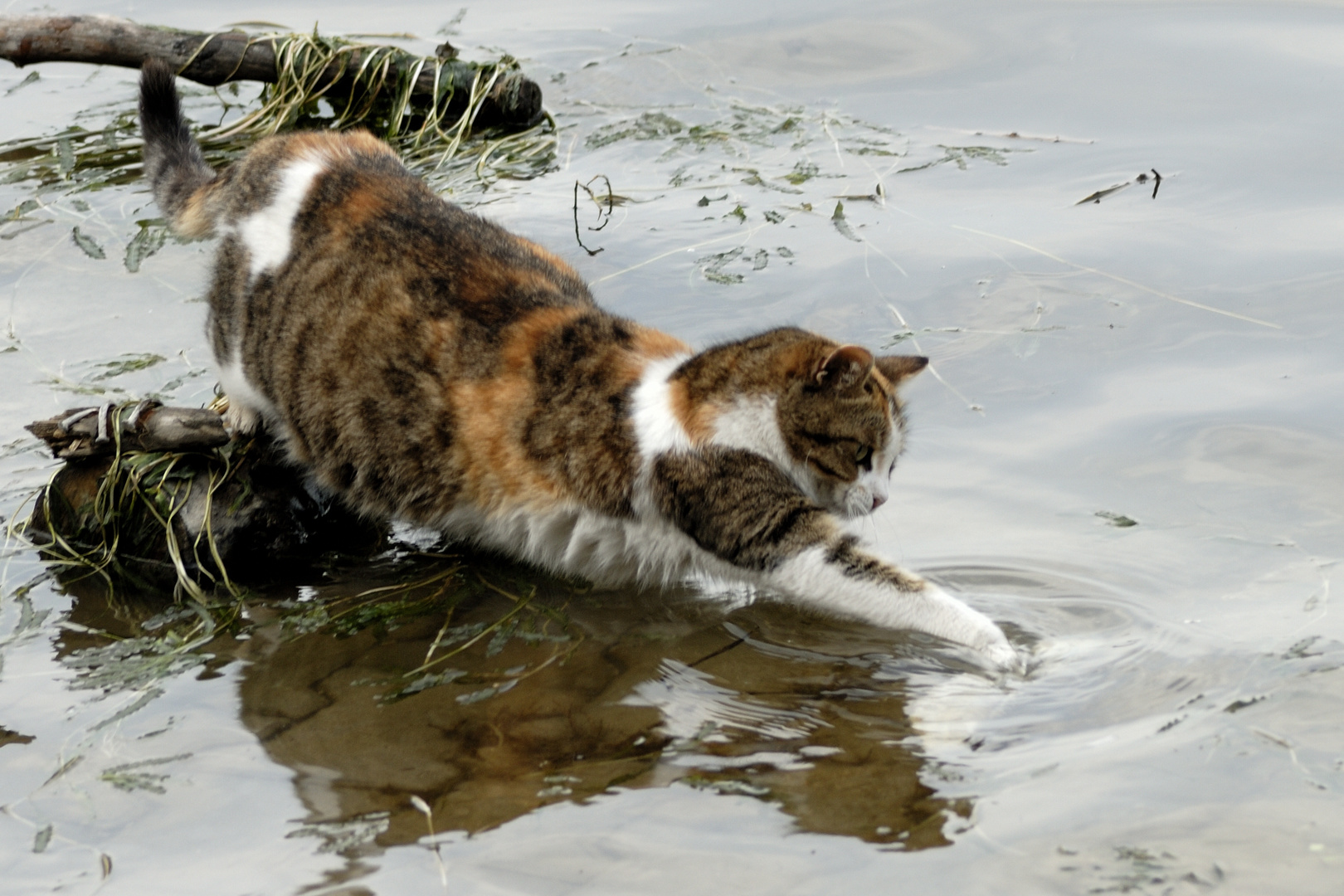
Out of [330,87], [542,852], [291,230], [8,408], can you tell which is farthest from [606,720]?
[330,87]

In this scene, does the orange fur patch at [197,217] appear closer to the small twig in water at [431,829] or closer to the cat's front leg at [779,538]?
the cat's front leg at [779,538]

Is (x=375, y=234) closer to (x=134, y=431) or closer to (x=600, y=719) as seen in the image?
(x=134, y=431)

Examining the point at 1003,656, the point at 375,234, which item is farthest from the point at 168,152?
the point at 1003,656

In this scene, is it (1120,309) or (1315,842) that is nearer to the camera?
(1315,842)

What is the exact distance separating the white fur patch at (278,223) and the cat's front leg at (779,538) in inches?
62.7

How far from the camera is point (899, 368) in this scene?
4.45 m

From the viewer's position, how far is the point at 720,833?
10.3 feet

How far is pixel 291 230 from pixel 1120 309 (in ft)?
11.0

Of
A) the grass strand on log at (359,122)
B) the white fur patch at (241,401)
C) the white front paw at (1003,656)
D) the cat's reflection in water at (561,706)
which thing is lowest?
the cat's reflection in water at (561,706)

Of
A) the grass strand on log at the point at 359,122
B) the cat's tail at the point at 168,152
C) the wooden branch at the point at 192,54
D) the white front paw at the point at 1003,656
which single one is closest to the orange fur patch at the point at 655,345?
the white front paw at the point at 1003,656

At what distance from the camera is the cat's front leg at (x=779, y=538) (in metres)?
3.98

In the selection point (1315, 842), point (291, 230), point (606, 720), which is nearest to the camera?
point (1315, 842)

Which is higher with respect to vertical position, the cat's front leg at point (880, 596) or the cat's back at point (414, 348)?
the cat's back at point (414, 348)

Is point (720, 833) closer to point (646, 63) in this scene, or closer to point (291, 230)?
point (291, 230)
